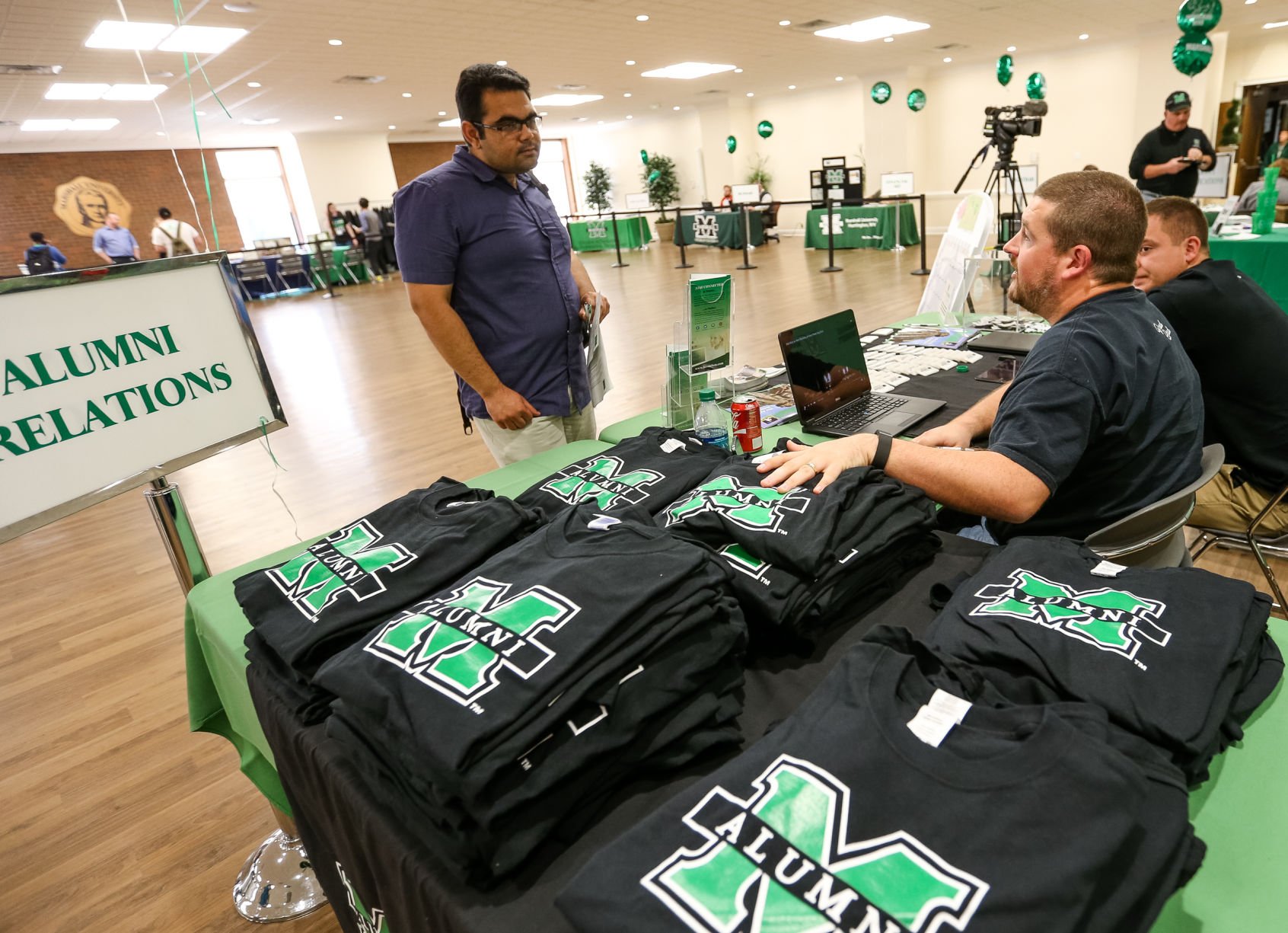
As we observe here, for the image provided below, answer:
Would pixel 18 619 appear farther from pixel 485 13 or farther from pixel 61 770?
pixel 485 13

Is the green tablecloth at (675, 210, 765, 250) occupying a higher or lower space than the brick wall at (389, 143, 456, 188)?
lower

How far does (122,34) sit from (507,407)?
290 inches

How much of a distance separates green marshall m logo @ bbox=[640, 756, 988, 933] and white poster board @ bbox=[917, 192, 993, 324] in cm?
286

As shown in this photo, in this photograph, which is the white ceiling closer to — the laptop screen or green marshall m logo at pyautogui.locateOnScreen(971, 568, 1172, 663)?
the laptop screen

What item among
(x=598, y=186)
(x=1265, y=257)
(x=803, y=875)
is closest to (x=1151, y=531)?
(x=803, y=875)

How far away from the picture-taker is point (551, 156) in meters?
22.3

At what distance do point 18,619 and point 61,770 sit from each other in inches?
49.9

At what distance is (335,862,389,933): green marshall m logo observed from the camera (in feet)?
3.19

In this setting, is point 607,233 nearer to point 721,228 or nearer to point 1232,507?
point 721,228

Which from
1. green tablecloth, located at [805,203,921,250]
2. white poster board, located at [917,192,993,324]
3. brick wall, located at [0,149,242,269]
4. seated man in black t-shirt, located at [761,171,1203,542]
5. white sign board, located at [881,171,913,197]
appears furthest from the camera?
brick wall, located at [0,149,242,269]

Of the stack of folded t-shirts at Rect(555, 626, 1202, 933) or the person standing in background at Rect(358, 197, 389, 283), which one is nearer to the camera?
the stack of folded t-shirts at Rect(555, 626, 1202, 933)

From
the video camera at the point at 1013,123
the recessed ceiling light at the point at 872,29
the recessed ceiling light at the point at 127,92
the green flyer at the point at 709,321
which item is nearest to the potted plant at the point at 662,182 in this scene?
the recessed ceiling light at the point at 872,29

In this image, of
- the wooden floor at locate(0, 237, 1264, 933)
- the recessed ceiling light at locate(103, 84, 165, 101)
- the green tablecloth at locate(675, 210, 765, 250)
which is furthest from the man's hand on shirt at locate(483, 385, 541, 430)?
the green tablecloth at locate(675, 210, 765, 250)

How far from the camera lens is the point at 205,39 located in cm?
712
